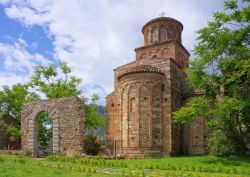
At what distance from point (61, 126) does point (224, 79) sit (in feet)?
34.2

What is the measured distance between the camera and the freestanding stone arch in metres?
19.2

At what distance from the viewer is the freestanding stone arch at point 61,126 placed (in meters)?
19.2

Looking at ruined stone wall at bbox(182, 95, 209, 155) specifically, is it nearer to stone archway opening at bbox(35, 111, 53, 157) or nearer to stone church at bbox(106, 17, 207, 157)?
stone church at bbox(106, 17, 207, 157)

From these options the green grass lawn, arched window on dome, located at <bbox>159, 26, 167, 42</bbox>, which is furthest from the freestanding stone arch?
arched window on dome, located at <bbox>159, 26, 167, 42</bbox>

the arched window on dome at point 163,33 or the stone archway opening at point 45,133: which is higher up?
the arched window on dome at point 163,33

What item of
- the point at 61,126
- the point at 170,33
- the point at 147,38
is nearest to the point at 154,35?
the point at 147,38

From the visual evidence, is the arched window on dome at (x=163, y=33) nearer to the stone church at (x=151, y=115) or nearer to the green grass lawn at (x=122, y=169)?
the stone church at (x=151, y=115)

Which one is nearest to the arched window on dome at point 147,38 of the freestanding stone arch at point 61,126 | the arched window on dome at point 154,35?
the arched window on dome at point 154,35

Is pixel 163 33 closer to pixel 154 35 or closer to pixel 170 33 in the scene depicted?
pixel 170 33

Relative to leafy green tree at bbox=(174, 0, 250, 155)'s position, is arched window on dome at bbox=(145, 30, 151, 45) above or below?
above

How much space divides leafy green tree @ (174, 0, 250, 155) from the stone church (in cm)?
401

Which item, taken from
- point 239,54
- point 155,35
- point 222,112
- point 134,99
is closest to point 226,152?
point 222,112

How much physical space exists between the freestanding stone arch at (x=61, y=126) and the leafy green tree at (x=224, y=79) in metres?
6.27

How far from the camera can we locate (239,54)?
1658 centimetres
